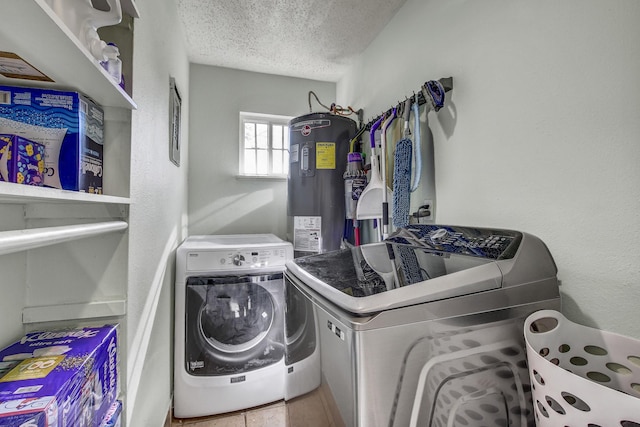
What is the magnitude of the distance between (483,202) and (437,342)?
0.70 meters

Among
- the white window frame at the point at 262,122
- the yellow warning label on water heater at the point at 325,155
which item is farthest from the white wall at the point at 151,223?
the yellow warning label on water heater at the point at 325,155

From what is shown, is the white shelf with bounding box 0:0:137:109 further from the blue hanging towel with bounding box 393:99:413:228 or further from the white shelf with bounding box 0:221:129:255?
the blue hanging towel with bounding box 393:99:413:228

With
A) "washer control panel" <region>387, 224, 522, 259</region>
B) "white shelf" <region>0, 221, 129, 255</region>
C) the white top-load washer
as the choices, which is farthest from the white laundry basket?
"white shelf" <region>0, 221, 129, 255</region>

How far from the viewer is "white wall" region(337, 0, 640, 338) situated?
28.0 inches

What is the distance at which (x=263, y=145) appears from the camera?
106 inches

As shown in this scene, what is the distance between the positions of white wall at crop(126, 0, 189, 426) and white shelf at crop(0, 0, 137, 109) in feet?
0.79

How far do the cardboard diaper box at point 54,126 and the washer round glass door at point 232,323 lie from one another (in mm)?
1079

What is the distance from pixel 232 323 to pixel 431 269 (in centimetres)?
139

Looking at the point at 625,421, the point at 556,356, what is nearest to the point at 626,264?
the point at 556,356

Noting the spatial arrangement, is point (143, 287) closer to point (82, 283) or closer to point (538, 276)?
point (82, 283)

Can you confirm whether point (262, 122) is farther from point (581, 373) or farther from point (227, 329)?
point (581, 373)

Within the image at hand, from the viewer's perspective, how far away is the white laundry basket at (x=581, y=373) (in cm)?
47

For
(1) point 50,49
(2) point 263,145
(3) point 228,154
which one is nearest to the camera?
(1) point 50,49

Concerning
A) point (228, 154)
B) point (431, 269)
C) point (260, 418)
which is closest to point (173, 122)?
point (228, 154)
